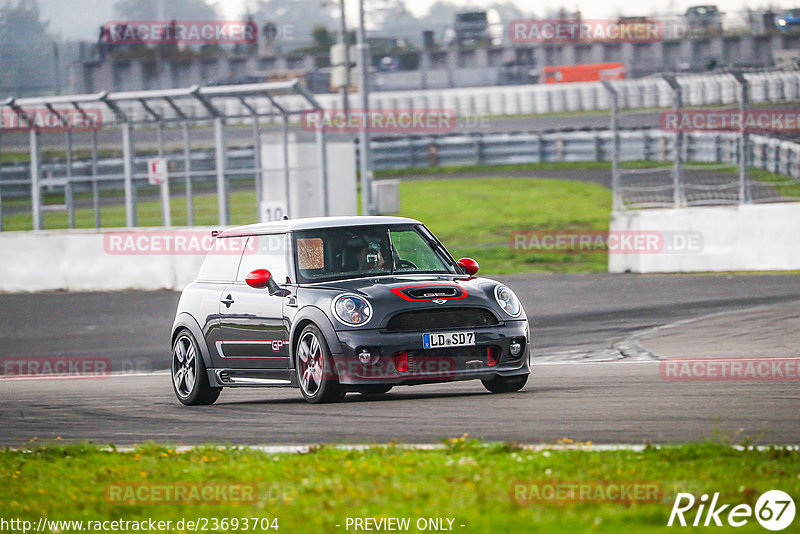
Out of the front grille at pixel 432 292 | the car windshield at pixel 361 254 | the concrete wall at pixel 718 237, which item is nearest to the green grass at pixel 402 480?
the front grille at pixel 432 292

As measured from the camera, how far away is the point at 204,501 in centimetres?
598

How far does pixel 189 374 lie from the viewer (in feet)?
37.1

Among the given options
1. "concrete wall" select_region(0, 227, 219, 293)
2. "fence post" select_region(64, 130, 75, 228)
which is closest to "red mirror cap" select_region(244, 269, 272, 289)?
"concrete wall" select_region(0, 227, 219, 293)

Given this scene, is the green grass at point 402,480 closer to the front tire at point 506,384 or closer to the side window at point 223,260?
the front tire at point 506,384

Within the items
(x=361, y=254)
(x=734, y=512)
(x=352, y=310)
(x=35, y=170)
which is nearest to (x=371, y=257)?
(x=361, y=254)

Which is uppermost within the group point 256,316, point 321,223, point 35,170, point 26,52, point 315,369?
point 26,52

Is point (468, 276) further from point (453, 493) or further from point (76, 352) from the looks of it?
point (76, 352)

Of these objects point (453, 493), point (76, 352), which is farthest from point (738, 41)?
point (453, 493)

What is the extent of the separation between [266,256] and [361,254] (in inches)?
30.6

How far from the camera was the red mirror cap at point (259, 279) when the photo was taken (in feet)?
34.4

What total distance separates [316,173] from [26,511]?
17.5 metres

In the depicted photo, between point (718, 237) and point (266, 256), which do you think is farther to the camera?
point (718, 237)

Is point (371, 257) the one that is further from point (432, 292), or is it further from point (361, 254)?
point (432, 292)

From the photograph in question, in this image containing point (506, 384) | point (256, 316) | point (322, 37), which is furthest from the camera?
point (322, 37)
